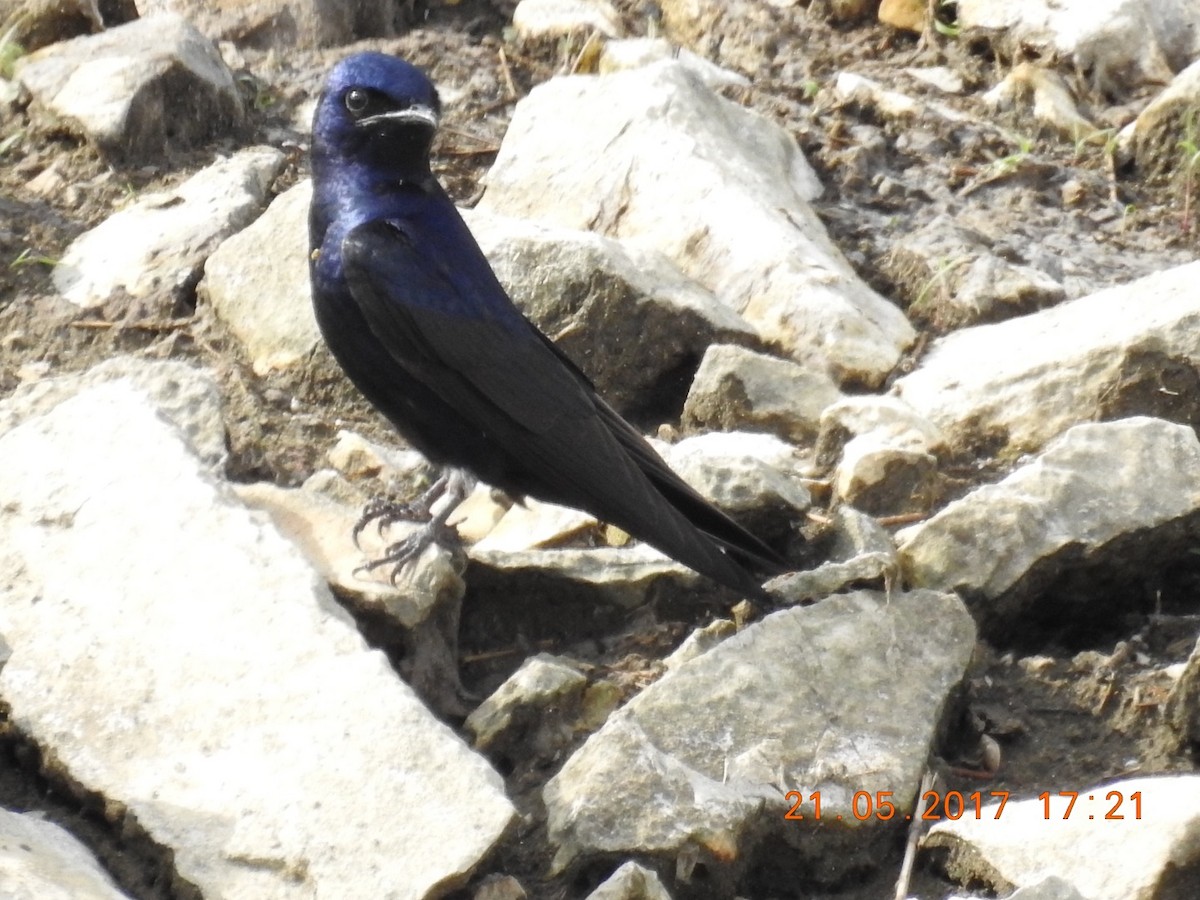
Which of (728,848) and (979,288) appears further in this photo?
(979,288)

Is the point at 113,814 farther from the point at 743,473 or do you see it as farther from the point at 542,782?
the point at 743,473

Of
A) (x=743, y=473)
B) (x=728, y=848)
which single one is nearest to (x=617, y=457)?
(x=743, y=473)

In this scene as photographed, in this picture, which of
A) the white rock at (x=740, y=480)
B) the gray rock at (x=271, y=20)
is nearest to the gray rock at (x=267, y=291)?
the white rock at (x=740, y=480)

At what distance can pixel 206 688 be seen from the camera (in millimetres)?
3271

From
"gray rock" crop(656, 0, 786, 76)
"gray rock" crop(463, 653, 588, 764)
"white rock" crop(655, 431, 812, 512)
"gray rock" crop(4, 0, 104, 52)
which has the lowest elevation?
"white rock" crop(655, 431, 812, 512)

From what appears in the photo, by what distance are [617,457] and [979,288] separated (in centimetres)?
142

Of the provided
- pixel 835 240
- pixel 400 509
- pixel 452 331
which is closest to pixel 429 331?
pixel 452 331

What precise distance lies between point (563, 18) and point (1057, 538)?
317cm

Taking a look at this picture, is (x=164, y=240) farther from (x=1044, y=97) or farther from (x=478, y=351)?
(x=1044, y=97)

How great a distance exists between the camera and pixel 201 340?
484 cm

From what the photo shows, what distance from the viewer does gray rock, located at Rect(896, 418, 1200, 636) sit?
3658 mm

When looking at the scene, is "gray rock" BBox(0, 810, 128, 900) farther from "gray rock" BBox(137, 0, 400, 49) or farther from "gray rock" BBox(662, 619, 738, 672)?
"gray rock" BBox(137, 0, 400, 49)

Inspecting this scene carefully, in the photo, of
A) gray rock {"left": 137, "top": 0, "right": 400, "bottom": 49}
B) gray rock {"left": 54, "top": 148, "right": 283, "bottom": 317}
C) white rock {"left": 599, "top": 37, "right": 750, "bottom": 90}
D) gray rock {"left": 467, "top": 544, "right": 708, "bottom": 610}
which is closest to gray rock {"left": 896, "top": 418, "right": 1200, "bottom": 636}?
gray rock {"left": 467, "top": 544, "right": 708, "bottom": 610}

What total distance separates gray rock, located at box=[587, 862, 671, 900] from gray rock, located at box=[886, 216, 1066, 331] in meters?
2.52
